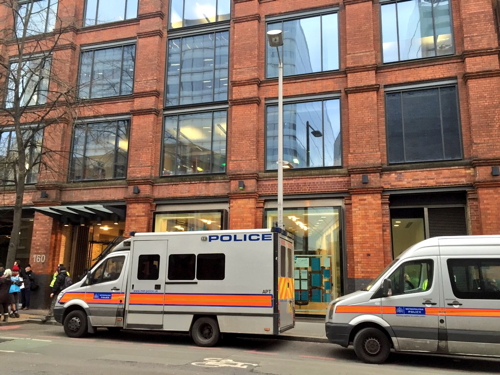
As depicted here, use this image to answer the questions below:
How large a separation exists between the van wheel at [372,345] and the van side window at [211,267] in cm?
341

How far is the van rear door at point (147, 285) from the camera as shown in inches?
412

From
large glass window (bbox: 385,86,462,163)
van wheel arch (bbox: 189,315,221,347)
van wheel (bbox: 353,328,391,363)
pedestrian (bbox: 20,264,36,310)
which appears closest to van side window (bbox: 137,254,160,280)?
van wheel arch (bbox: 189,315,221,347)

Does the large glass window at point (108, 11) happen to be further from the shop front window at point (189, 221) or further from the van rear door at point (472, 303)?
the van rear door at point (472, 303)

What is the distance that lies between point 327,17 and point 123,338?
13583mm

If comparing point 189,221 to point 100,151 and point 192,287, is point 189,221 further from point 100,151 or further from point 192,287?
point 192,287

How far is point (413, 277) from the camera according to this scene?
8.70 metres

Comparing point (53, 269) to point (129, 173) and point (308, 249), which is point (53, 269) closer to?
point (129, 173)

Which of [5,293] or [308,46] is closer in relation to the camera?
[5,293]

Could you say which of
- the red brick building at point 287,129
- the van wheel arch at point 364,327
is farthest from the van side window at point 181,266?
the red brick building at point 287,129

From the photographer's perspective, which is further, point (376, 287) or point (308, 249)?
point (308, 249)

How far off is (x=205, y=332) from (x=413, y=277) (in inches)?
196

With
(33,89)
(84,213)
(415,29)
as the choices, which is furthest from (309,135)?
(33,89)

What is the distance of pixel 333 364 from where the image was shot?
8234 millimetres

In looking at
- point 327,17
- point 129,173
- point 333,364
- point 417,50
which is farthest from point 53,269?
point 417,50
